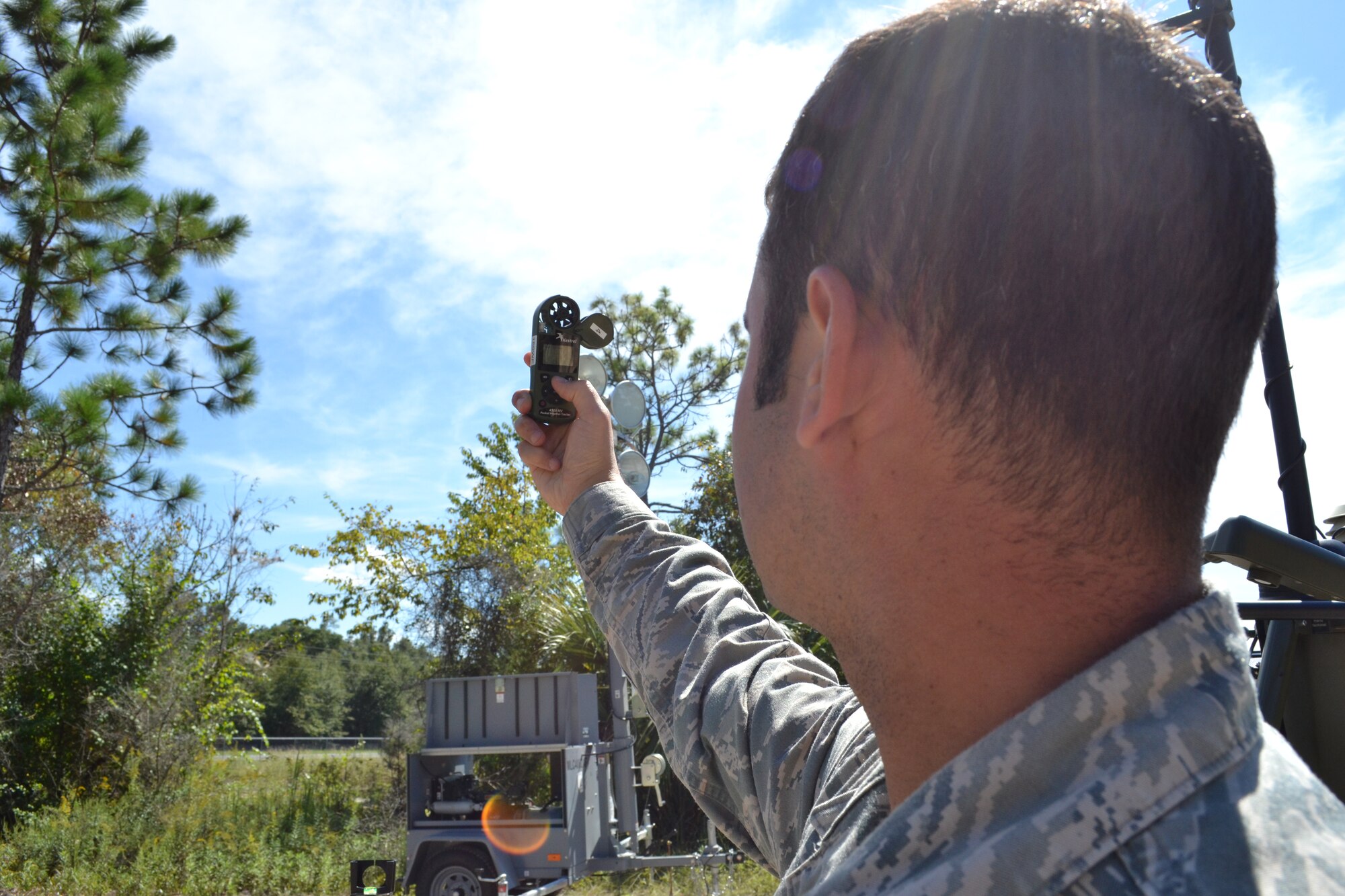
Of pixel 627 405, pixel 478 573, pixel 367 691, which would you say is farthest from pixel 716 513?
pixel 367 691

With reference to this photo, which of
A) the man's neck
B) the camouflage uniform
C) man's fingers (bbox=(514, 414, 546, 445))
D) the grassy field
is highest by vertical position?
man's fingers (bbox=(514, 414, 546, 445))

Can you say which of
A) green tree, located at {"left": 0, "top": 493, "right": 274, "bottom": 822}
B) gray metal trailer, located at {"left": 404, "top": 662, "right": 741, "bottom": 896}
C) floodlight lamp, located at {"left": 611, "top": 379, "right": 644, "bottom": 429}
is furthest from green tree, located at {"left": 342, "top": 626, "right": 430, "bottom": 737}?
floodlight lamp, located at {"left": 611, "top": 379, "right": 644, "bottom": 429}

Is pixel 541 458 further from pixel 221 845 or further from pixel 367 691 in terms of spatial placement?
pixel 367 691

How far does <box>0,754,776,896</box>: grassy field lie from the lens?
8.97m

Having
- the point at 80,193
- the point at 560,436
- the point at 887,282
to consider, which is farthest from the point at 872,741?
the point at 80,193

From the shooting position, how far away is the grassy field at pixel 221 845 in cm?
897

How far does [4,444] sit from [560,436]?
994 centimetres

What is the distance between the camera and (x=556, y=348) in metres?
1.68

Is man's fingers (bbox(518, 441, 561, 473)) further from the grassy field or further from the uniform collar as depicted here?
the grassy field

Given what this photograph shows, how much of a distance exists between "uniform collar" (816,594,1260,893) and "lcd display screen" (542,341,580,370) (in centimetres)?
120

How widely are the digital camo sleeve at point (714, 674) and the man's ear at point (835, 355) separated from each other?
516 millimetres

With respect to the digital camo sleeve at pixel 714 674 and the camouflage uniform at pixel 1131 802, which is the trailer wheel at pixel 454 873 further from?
the camouflage uniform at pixel 1131 802

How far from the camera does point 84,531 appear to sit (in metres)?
14.0

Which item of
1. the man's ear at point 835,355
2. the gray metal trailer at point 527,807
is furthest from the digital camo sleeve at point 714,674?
the gray metal trailer at point 527,807
